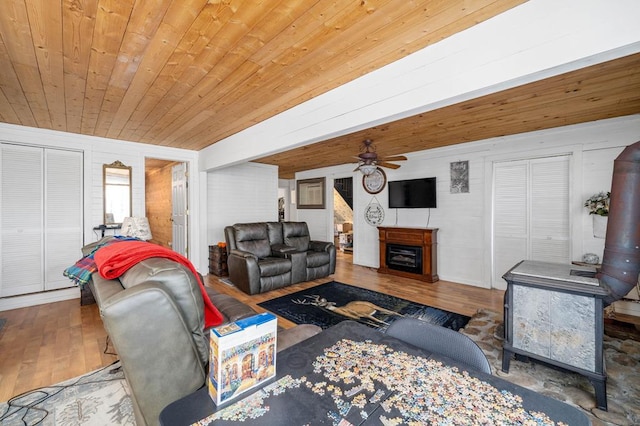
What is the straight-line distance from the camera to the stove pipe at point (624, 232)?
1.74 meters

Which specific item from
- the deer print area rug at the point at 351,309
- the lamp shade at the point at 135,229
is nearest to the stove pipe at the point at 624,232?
the deer print area rug at the point at 351,309

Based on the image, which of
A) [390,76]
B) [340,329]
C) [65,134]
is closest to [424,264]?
[390,76]

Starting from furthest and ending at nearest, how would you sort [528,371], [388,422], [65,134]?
1. [65,134]
2. [528,371]
3. [388,422]

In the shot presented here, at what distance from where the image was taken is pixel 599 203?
3.25 meters

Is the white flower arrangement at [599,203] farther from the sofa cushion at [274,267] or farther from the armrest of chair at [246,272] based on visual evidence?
the armrest of chair at [246,272]

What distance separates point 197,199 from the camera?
5074mm

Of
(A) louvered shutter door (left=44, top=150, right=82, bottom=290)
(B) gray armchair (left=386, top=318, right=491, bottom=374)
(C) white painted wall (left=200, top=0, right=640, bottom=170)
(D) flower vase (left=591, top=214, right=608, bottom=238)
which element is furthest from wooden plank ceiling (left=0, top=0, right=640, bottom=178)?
(B) gray armchair (left=386, top=318, right=491, bottom=374)

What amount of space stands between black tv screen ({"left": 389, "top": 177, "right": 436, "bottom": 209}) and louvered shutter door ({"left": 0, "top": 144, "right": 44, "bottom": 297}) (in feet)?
18.8

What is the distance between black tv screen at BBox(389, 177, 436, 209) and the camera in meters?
5.00

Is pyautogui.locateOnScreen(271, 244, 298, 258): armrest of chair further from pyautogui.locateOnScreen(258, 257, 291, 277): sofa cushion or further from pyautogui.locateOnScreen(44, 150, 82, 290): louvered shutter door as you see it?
pyautogui.locateOnScreen(44, 150, 82, 290): louvered shutter door

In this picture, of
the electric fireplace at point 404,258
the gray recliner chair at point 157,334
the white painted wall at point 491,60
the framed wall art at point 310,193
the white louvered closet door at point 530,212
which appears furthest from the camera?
the framed wall art at point 310,193

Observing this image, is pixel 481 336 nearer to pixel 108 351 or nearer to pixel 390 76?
pixel 390 76

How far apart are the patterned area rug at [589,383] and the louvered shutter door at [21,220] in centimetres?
567

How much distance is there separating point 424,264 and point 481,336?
2.15 metres
